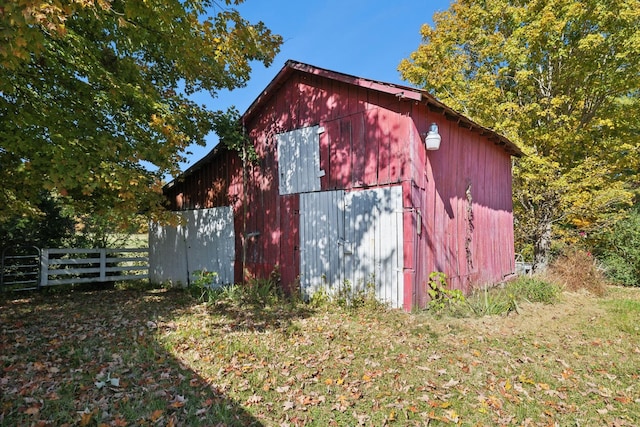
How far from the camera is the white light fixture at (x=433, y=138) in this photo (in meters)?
6.56

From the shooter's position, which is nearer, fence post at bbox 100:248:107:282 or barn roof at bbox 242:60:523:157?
barn roof at bbox 242:60:523:157

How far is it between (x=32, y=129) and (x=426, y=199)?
23.0ft

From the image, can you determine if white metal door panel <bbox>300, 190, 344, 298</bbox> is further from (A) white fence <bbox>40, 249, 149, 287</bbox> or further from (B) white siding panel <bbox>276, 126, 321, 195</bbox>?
(A) white fence <bbox>40, 249, 149, 287</bbox>

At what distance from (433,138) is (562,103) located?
991 centimetres

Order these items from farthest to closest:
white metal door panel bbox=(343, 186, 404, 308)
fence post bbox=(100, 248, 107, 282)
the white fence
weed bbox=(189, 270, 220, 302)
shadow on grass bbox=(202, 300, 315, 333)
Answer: fence post bbox=(100, 248, 107, 282) → the white fence → weed bbox=(189, 270, 220, 302) → white metal door panel bbox=(343, 186, 404, 308) → shadow on grass bbox=(202, 300, 315, 333)

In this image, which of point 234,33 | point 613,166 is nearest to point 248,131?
point 234,33

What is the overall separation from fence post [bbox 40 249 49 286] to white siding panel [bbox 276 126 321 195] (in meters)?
6.68

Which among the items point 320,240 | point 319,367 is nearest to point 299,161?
point 320,240

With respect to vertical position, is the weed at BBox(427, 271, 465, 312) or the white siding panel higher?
the white siding panel

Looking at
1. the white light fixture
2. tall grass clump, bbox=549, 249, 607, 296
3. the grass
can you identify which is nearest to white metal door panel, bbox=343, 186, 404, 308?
the grass

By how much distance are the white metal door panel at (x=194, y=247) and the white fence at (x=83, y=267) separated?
64cm

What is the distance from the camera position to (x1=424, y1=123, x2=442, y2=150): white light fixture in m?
6.56

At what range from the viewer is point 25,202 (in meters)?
7.93

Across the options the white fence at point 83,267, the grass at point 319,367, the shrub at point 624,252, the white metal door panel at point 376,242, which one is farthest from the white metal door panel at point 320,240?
the shrub at point 624,252
